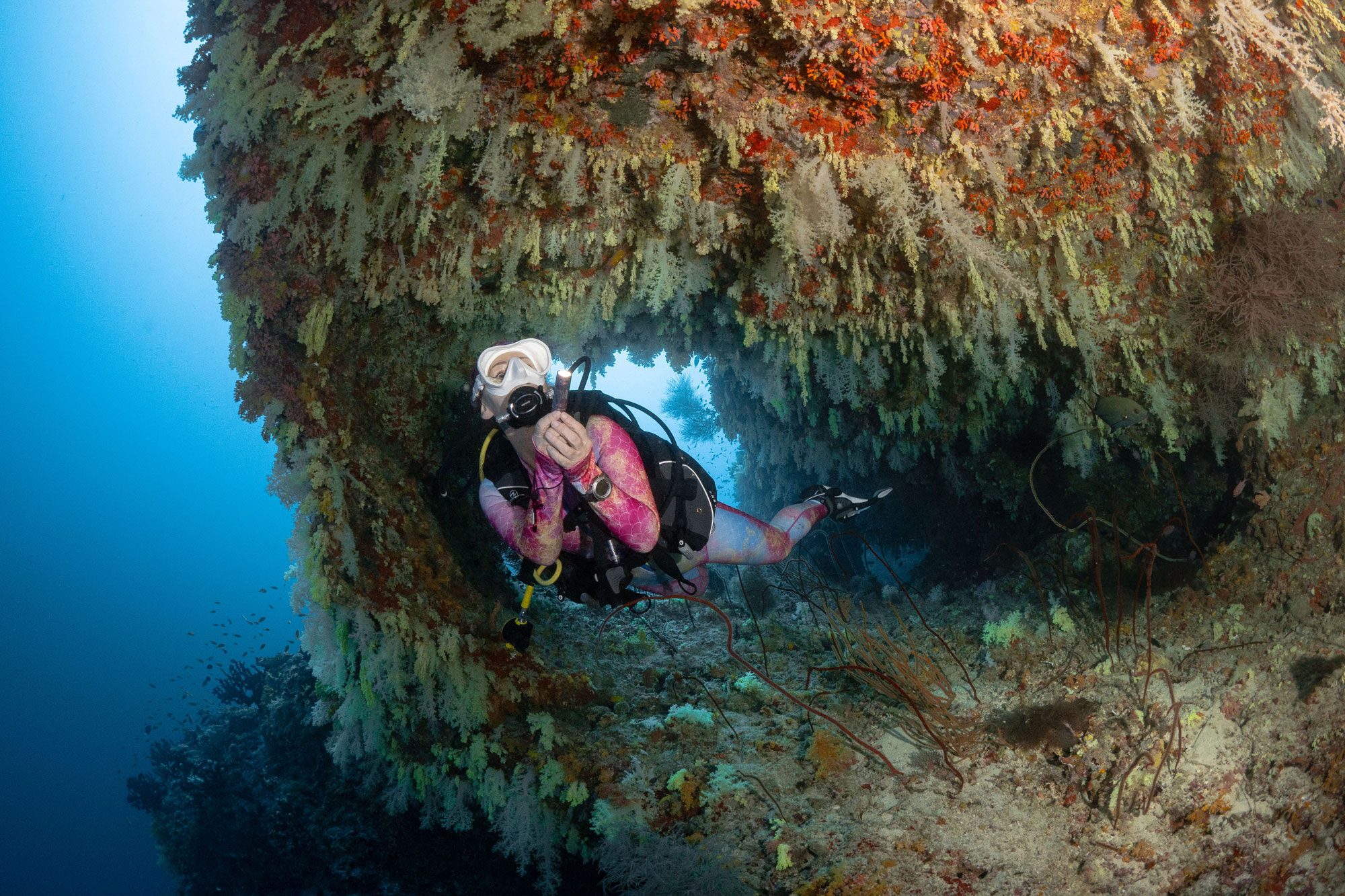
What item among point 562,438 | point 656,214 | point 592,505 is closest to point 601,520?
point 592,505

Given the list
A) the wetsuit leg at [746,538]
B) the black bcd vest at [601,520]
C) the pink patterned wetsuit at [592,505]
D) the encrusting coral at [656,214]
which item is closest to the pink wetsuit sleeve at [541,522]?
the pink patterned wetsuit at [592,505]

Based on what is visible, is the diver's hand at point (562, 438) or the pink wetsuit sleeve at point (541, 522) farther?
the pink wetsuit sleeve at point (541, 522)

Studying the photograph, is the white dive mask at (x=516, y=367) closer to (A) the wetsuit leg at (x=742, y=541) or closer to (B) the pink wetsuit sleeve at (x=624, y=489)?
(B) the pink wetsuit sleeve at (x=624, y=489)

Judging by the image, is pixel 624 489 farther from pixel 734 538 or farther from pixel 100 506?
pixel 100 506

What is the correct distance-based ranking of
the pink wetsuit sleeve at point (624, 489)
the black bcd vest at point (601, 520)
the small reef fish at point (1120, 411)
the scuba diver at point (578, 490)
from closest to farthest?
1. the scuba diver at point (578, 490)
2. the pink wetsuit sleeve at point (624, 489)
3. the black bcd vest at point (601, 520)
4. the small reef fish at point (1120, 411)

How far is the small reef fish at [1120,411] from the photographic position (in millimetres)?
3500

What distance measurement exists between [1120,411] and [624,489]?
9.59ft

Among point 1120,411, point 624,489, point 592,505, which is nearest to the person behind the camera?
point 592,505

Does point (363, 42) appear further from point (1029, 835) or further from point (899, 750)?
point (1029, 835)

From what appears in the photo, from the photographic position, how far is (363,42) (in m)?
2.57

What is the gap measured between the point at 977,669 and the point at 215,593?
84.0 meters

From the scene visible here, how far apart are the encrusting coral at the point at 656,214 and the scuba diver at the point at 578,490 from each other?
2.61 ft

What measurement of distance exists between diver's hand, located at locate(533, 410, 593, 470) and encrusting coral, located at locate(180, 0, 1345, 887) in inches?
46.4

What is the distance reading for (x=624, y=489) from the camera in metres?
2.98
